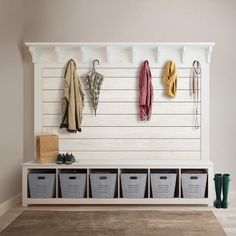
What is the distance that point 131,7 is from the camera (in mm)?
4348

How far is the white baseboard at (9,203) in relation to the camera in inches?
145

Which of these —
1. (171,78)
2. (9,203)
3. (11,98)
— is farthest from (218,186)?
(11,98)

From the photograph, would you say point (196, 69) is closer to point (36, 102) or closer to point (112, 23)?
point (112, 23)

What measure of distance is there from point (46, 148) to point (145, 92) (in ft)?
4.15

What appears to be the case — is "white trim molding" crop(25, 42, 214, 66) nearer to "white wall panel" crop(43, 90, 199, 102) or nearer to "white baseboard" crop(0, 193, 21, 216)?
"white wall panel" crop(43, 90, 199, 102)

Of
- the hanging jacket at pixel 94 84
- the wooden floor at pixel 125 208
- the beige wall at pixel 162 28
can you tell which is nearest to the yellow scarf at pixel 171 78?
the beige wall at pixel 162 28

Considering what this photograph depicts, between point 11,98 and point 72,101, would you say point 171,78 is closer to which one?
point 72,101

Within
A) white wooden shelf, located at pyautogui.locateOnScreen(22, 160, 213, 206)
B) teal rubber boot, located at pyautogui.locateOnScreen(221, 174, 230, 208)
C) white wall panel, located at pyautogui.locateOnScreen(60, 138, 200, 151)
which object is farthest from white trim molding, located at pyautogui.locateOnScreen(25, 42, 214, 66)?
teal rubber boot, located at pyautogui.locateOnScreen(221, 174, 230, 208)

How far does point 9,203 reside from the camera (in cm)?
388

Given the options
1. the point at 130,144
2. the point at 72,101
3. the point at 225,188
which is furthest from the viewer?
the point at 130,144

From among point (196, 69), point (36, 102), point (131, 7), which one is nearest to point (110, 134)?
point (36, 102)

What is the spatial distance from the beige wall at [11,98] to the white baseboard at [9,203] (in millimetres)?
41

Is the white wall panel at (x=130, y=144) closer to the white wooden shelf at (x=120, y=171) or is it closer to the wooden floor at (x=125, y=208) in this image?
the white wooden shelf at (x=120, y=171)

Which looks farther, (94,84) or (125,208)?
(94,84)
